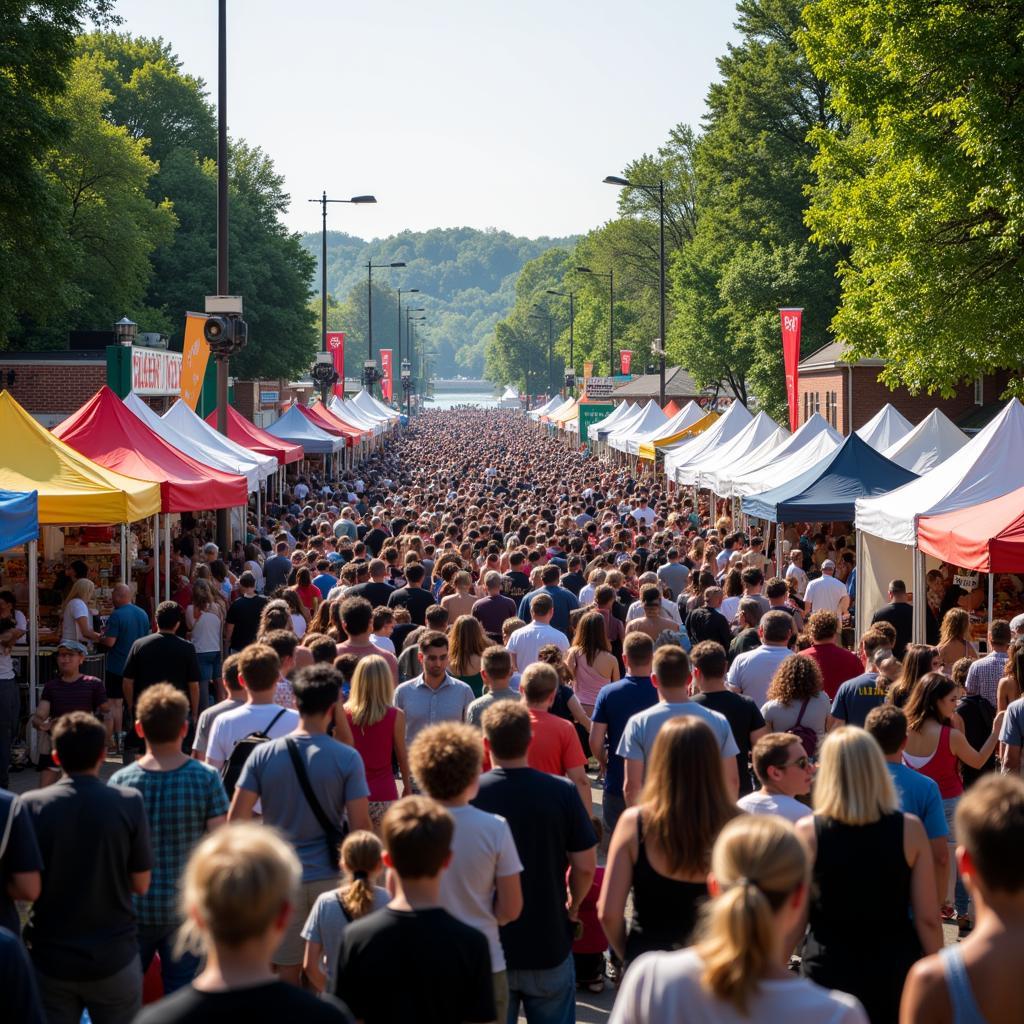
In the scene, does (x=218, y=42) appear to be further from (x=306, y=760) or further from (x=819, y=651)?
(x=306, y=760)

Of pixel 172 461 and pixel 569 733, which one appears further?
pixel 172 461

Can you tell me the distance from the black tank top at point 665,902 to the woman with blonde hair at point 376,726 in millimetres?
2709

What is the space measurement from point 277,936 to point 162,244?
5681 centimetres

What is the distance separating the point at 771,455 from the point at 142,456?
1075 cm

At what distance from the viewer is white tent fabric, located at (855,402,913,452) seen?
22.8 metres

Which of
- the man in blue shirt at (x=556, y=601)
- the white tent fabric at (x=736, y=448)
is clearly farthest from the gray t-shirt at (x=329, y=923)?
the white tent fabric at (x=736, y=448)

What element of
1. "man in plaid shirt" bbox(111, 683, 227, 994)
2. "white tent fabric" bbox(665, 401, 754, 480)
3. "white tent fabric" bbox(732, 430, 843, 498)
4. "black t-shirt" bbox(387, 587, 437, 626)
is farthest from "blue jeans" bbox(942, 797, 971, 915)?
"white tent fabric" bbox(665, 401, 754, 480)

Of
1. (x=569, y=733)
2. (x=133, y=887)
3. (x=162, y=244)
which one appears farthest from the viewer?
(x=162, y=244)

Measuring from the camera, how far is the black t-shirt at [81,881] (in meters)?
5.07

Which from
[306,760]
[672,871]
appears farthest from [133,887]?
[672,871]

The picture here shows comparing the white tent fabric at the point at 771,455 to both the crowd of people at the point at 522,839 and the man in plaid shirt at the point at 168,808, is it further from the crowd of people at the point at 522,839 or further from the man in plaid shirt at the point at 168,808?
the man in plaid shirt at the point at 168,808

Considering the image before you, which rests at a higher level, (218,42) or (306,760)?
(218,42)

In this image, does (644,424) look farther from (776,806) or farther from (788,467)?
(776,806)

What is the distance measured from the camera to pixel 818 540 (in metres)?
22.7
